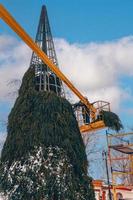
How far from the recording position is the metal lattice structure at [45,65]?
64.2 ft

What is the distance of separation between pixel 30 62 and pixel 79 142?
6.53 meters

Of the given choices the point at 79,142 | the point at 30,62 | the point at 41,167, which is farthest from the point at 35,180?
the point at 30,62

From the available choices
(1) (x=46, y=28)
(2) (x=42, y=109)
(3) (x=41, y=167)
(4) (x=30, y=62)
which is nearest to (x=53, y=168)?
(3) (x=41, y=167)

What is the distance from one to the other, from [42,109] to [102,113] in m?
7.82

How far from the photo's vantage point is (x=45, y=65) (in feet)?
69.4

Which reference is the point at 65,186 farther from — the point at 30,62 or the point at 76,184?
the point at 30,62

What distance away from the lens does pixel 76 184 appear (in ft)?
53.6

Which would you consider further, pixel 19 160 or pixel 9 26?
pixel 9 26

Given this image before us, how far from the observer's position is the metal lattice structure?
1956 cm

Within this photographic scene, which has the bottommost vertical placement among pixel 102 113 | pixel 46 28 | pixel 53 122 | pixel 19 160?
pixel 19 160

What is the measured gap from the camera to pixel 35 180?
15734mm

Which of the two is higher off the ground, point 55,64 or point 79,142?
point 55,64

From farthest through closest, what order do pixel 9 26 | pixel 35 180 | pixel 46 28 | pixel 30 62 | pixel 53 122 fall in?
pixel 46 28 → pixel 30 62 → pixel 9 26 → pixel 53 122 → pixel 35 180

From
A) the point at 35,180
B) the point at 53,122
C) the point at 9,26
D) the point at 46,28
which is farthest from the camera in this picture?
the point at 46,28
